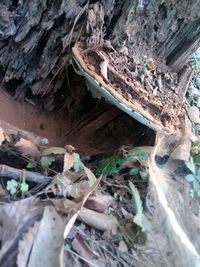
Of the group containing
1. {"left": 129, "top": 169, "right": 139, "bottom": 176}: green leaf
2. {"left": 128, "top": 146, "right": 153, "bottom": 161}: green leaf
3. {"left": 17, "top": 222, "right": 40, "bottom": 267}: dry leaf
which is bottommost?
{"left": 17, "top": 222, "right": 40, "bottom": 267}: dry leaf

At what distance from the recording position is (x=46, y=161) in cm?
216

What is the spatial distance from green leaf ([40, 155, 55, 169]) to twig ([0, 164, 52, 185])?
0.45ft

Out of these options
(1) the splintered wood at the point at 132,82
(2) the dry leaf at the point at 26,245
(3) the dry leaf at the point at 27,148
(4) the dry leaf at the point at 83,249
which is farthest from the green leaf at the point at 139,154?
(2) the dry leaf at the point at 26,245

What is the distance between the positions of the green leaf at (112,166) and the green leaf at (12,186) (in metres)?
0.58

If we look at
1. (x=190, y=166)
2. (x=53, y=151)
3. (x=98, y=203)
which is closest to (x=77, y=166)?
(x=53, y=151)

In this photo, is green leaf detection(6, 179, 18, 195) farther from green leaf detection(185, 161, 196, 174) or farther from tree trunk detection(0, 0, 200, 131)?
green leaf detection(185, 161, 196, 174)

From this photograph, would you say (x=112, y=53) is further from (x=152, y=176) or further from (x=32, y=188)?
(x=32, y=188)

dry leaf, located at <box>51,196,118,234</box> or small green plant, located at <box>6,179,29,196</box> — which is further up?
dry leaf, located at <box>51,196,118,234</box>

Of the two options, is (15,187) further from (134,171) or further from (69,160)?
(134,171)

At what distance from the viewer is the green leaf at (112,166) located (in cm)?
231

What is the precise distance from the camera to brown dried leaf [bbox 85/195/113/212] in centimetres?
197

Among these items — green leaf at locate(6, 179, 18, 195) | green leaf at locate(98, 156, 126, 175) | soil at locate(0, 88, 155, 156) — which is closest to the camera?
green leaf at locate(6, 179, 18, 195)

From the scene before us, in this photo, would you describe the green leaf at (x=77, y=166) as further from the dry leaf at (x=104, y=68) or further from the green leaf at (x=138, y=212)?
the dry leaf at (x=104, y=68)

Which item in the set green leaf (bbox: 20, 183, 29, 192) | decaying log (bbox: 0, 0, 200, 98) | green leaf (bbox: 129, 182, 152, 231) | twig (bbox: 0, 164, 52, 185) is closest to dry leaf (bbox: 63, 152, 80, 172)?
twig (bbox: 0, 164, 52, 185)
